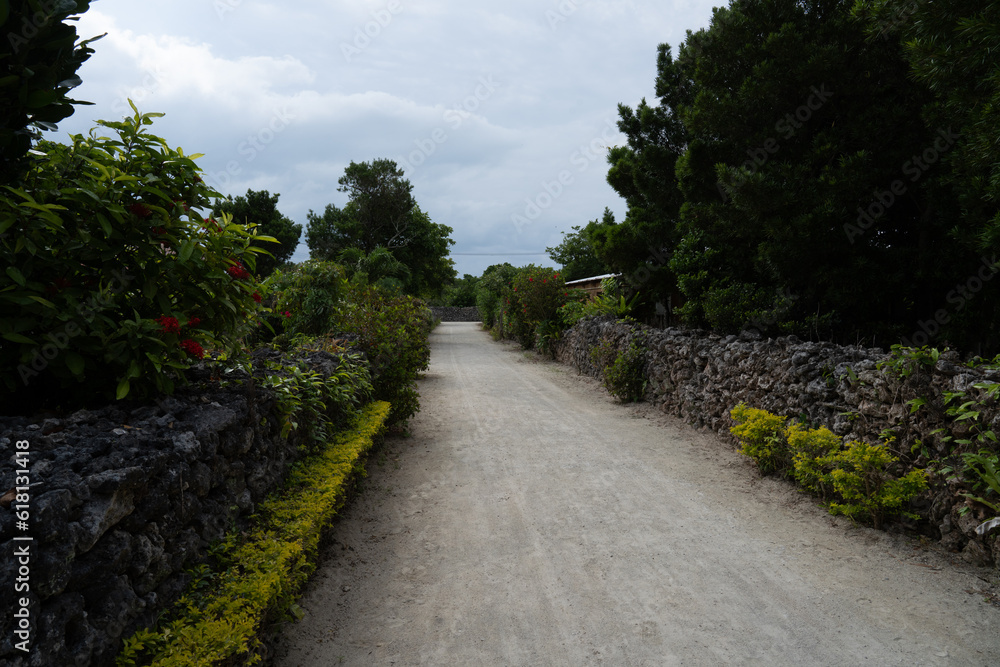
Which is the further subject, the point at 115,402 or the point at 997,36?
the point at 997,36

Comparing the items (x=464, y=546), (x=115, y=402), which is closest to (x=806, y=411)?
(x=464, y=546)

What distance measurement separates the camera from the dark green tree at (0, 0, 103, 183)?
231 cm

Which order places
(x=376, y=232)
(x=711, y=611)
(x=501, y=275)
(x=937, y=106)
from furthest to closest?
(x=501, y=275) < (x=376, y=232) < (x=937, y=106) < (x=711, y=611)

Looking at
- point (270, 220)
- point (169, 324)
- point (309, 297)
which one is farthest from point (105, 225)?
point (270, 220)

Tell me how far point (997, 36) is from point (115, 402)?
6.29 meters

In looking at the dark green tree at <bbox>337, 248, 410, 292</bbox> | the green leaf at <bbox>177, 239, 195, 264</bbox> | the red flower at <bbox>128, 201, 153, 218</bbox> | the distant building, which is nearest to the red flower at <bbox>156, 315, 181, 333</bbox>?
the green leaf at <bbox>177, 239, 195, 264</bbox>

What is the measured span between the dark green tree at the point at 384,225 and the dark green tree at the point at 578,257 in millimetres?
8271

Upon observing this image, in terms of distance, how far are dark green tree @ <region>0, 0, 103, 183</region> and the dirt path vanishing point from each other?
272cm

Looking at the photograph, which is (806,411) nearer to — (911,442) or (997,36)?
(911,442)

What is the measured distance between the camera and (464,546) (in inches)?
155

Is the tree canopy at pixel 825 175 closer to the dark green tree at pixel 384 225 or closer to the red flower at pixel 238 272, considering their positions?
the red flower at pixel 238 272

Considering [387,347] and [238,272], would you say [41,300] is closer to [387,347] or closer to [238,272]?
[238,272]

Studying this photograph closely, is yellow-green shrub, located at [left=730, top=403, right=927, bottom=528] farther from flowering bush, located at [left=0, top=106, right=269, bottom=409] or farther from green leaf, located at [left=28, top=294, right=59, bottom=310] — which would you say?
green leaf, located at [left=28, top=294, right=59, bottom=310]

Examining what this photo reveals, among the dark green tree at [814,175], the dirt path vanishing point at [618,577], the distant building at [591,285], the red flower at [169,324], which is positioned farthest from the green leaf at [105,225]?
the distant building at [591,285]
